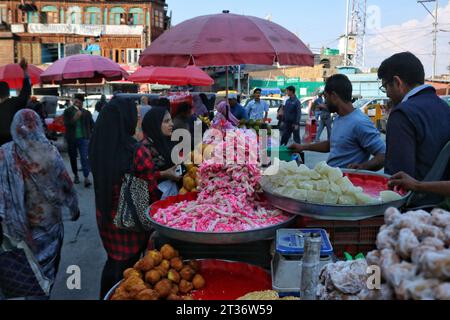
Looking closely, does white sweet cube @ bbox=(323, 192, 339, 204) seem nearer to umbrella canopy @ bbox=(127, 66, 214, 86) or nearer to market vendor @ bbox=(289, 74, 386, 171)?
market vendor @ bbox=(289, 74, 386, 171)

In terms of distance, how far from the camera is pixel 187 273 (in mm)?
2297

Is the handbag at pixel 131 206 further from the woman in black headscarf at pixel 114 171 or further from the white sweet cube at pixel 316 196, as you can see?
the white sweet cube at pixel 316 196

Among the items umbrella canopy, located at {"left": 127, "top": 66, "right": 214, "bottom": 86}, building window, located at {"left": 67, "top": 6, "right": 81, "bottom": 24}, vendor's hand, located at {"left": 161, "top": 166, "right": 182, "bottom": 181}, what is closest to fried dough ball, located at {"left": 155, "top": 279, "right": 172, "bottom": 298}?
vendor's hand, located at {"left": 161, "top": 166, "right": 182, "bottom": 181}

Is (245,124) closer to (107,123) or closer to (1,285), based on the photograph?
(107,123)

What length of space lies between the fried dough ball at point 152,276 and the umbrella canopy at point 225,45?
95.4 inches

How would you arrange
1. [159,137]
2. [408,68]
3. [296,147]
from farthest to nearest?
[159,137] → [296,147] → [408,68]

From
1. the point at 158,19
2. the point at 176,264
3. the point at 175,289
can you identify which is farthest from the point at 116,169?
the point at 158,19

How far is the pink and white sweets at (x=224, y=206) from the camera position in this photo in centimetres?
238

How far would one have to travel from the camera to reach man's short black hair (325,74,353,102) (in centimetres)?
361

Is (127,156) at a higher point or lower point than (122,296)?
higher

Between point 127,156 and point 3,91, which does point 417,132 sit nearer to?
point 127,156

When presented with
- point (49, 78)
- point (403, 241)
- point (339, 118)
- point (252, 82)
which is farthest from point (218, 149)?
point (252, 82)

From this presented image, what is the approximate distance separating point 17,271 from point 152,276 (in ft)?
5.15

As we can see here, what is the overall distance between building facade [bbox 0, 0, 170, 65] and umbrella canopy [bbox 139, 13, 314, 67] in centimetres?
4102
